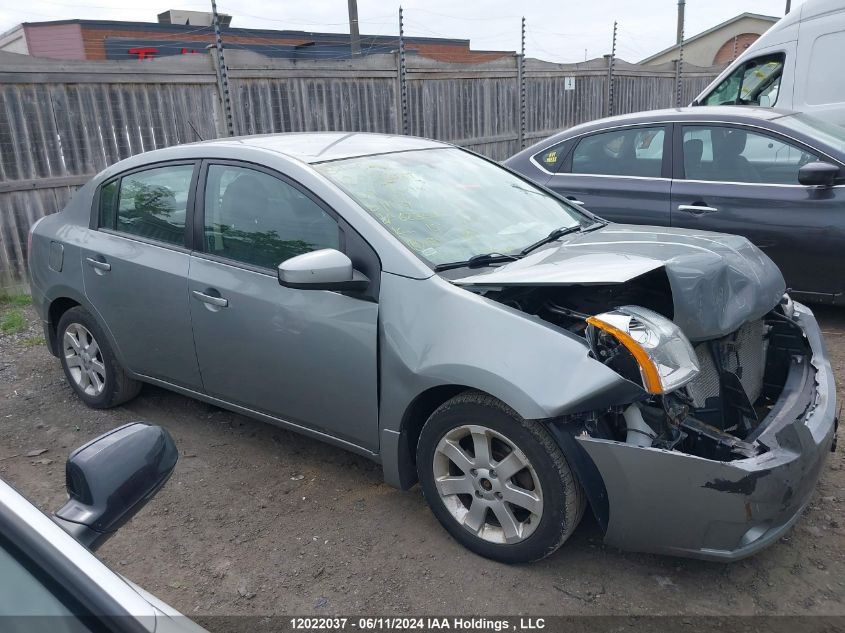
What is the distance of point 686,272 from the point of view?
2648mm

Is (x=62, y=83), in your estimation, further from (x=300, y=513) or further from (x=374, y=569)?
(x=374, y=569)

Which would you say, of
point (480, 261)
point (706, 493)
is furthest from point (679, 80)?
point (706, 493)

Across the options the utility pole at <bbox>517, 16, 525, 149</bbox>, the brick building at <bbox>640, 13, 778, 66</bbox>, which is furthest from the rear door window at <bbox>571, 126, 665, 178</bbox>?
the brick building at <bbox>640, 13, 778, 66</bbox>

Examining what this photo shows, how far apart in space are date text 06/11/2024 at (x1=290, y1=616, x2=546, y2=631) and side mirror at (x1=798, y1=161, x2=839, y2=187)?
12.3 feet

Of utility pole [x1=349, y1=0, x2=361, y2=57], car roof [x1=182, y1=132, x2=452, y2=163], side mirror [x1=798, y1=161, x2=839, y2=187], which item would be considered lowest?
side mirror [x1=798, y1=161, x2=839, y2=187]

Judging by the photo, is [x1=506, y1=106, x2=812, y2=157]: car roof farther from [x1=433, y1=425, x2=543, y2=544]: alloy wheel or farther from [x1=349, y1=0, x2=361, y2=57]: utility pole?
[x1=349, y1=0, x2=361, y2=57]: utility pole

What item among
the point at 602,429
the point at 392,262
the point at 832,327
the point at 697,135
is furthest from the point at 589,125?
the point at 602,429

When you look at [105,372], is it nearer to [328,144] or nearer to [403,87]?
[328,144]

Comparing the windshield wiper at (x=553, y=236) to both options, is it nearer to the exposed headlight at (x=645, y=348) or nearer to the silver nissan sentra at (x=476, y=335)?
the silver nissan sentra at (x=476, y=335)

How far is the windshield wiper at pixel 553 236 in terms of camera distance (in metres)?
3.33

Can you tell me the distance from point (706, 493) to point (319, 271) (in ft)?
5.39

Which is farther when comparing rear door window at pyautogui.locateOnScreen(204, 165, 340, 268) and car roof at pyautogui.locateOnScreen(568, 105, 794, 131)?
car roof at pyautogui.locateOnScreen(568, 105, 794, 131)

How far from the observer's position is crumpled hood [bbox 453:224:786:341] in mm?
2629

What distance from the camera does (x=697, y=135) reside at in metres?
5.49
